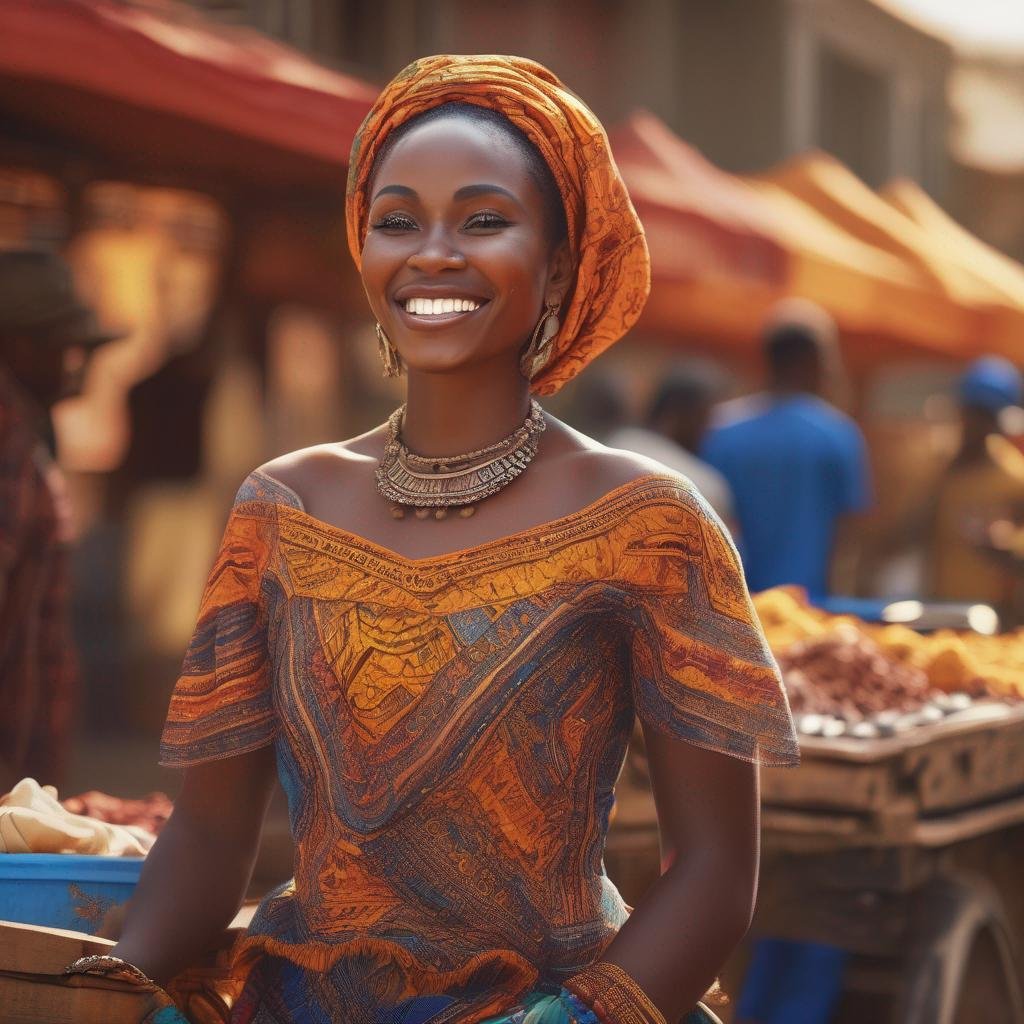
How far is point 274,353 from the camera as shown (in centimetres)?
945

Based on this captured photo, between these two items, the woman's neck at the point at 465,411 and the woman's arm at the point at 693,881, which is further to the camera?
the woman's neck at the point at 465,411

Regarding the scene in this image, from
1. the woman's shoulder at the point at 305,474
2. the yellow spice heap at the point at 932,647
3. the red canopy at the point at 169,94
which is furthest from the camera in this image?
the red canopy at the point at 169,94

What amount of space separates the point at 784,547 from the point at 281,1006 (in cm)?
483

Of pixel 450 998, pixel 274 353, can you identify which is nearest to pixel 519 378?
pixel 450 998

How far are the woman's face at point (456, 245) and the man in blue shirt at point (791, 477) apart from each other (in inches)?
183

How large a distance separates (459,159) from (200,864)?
0.92 metres

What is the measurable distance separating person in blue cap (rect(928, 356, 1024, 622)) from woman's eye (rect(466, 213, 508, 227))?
17.4 feet

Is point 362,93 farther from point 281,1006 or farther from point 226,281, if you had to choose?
point 281,1006

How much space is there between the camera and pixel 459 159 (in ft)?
7.05

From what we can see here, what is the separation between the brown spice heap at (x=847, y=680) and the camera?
14.4ft

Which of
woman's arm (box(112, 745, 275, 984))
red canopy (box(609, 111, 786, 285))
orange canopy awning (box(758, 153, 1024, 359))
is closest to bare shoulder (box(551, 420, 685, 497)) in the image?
woman's arm (box(112, 745, 275, 984))

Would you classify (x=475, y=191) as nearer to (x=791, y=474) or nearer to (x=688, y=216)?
(x=791, y=474)

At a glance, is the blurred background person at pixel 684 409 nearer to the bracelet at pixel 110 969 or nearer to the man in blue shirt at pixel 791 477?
the man in blue shirt at pixel 791 477

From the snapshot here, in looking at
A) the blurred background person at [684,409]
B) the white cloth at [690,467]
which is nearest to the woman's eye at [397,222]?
the white cloth at [690,467]
